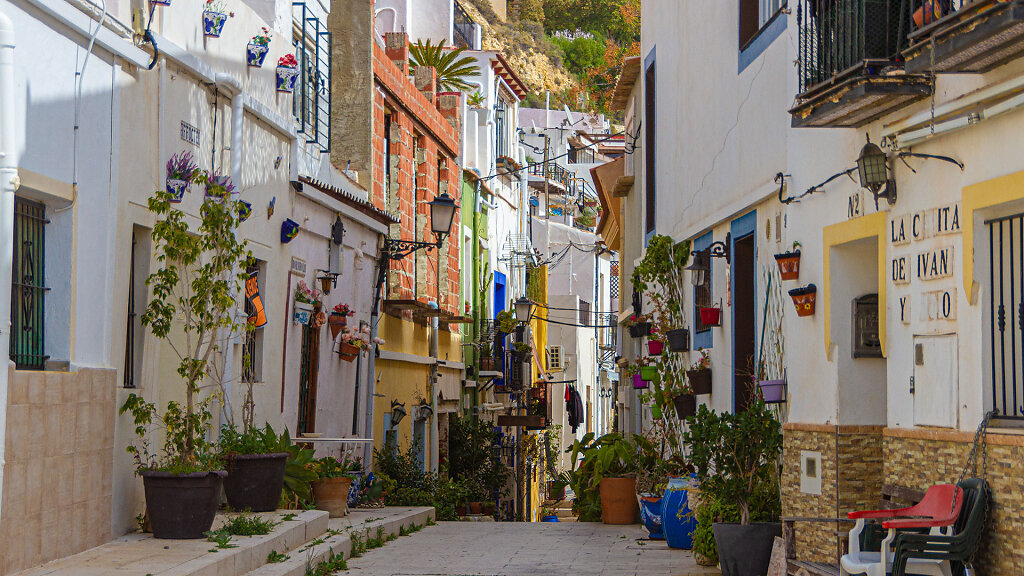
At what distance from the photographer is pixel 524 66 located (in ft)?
194

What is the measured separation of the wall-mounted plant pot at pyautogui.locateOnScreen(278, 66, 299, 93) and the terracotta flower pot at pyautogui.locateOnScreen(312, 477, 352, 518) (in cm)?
436

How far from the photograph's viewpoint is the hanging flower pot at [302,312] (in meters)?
13.4

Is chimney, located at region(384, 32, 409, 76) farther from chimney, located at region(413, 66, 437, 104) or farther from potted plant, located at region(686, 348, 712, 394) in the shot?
potted plant, located at region(686, 348, 712, 394)

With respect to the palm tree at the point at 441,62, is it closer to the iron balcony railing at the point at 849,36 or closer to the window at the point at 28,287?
the iron balcony railing at the point at 849,36

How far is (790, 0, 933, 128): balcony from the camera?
6758 mm

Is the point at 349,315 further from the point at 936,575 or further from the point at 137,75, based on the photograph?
the point at 936,575

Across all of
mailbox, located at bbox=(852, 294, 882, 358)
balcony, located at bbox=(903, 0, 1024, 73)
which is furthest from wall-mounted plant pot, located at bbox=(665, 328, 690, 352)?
balcony, located at bbox=(903, 0, 1024, 73)

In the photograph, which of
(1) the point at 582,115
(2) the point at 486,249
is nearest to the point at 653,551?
(2) the point at 486,249

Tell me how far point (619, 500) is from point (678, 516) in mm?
3927

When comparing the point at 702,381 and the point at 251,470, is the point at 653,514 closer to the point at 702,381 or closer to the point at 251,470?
the point at 702,381

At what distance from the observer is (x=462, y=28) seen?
33531 millimetres

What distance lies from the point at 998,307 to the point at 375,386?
1202cm

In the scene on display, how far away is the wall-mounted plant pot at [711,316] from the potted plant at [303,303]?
460 cm

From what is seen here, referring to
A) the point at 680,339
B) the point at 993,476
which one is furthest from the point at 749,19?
the point at 993,476
